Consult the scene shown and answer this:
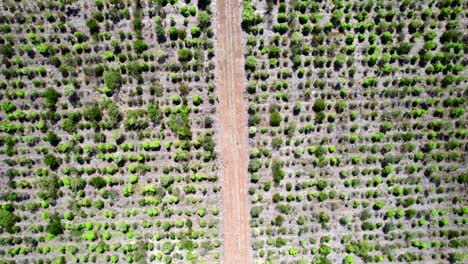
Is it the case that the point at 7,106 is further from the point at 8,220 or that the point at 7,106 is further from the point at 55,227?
the point at 55,227

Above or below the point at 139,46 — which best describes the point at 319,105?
below

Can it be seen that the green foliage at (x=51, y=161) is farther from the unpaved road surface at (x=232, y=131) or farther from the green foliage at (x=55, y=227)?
the unpaved road surface at (x=232, y=131)

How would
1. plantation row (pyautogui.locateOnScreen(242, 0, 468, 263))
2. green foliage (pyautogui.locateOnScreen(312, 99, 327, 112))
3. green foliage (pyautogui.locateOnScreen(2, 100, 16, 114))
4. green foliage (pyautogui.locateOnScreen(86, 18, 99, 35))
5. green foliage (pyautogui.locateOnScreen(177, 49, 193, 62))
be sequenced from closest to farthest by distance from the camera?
green foliage (pyautogui.locateOnScreen(86, 18, 99, 35)), green foliage (pyautogui.locateOnScreen(2, 100, 16, 114)), green foliage (pyautogui.locateOnScreen(177, 49, 193, 62)), green foliage (pyautogui.locateOnScreen(312, 99, 327, 112)), plantation row (pyautogui.locateOnScreen(242, 0, 468, 263))

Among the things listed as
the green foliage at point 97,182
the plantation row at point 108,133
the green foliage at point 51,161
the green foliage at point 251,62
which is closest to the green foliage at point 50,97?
the plantation row at point 108,133

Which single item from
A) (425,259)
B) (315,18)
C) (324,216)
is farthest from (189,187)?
(425,259)

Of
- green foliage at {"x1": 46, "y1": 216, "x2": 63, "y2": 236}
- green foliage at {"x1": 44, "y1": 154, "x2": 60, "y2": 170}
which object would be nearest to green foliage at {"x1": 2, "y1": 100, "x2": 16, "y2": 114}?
green foliage at {"x1": 44, "y1": 154, "x2": 60, "y2": 170}

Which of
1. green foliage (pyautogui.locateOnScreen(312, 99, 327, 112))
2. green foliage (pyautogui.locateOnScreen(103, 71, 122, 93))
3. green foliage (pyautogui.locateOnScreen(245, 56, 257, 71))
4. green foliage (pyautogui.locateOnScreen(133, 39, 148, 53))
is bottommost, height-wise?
green foliage (pyautogui.locateOnScreen(312, 99, 327, 112))

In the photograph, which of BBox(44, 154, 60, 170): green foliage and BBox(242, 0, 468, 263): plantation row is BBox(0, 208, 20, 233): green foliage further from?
BBox(242, 0, 468, 263): plantation row

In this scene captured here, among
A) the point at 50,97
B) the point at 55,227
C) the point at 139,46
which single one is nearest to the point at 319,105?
the point at 139,46
